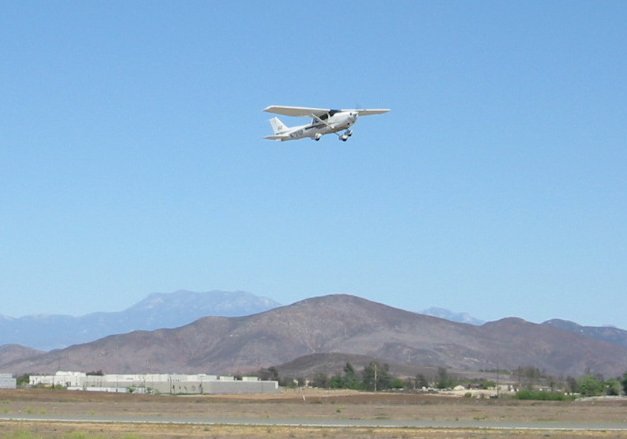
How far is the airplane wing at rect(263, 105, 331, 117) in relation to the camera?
93412 millimetres

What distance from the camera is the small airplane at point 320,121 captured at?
9106 cm

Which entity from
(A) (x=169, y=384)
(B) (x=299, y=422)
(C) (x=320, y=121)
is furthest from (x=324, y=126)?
(A) (x=169, y=384)

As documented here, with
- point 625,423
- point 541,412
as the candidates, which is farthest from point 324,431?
point 541,412

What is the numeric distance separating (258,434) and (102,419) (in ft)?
58.8

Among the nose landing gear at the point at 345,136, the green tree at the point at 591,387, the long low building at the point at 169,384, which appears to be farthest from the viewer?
the long low building at the point at 169,384

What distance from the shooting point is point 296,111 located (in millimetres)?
96500

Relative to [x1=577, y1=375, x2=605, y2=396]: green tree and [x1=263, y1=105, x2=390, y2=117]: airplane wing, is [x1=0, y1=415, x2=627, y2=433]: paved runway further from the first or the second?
[x1=577, y1=375, x2=605, y2=396]: green tree

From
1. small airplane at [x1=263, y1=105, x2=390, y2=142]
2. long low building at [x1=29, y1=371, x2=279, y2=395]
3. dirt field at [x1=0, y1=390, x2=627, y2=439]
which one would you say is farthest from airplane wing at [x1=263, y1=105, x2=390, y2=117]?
long low building at [x1=29, y1=371, x2=279, y2=395]

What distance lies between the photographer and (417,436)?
58.7 meters

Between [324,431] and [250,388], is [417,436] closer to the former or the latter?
[324,431]

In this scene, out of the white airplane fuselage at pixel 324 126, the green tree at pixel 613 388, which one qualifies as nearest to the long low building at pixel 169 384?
the green tree at pixel 613 388

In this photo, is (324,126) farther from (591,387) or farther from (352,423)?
(591,387)

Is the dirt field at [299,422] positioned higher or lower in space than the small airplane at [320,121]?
lower

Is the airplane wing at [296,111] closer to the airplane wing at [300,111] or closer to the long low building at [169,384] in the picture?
the airplane wing at [300,111]
